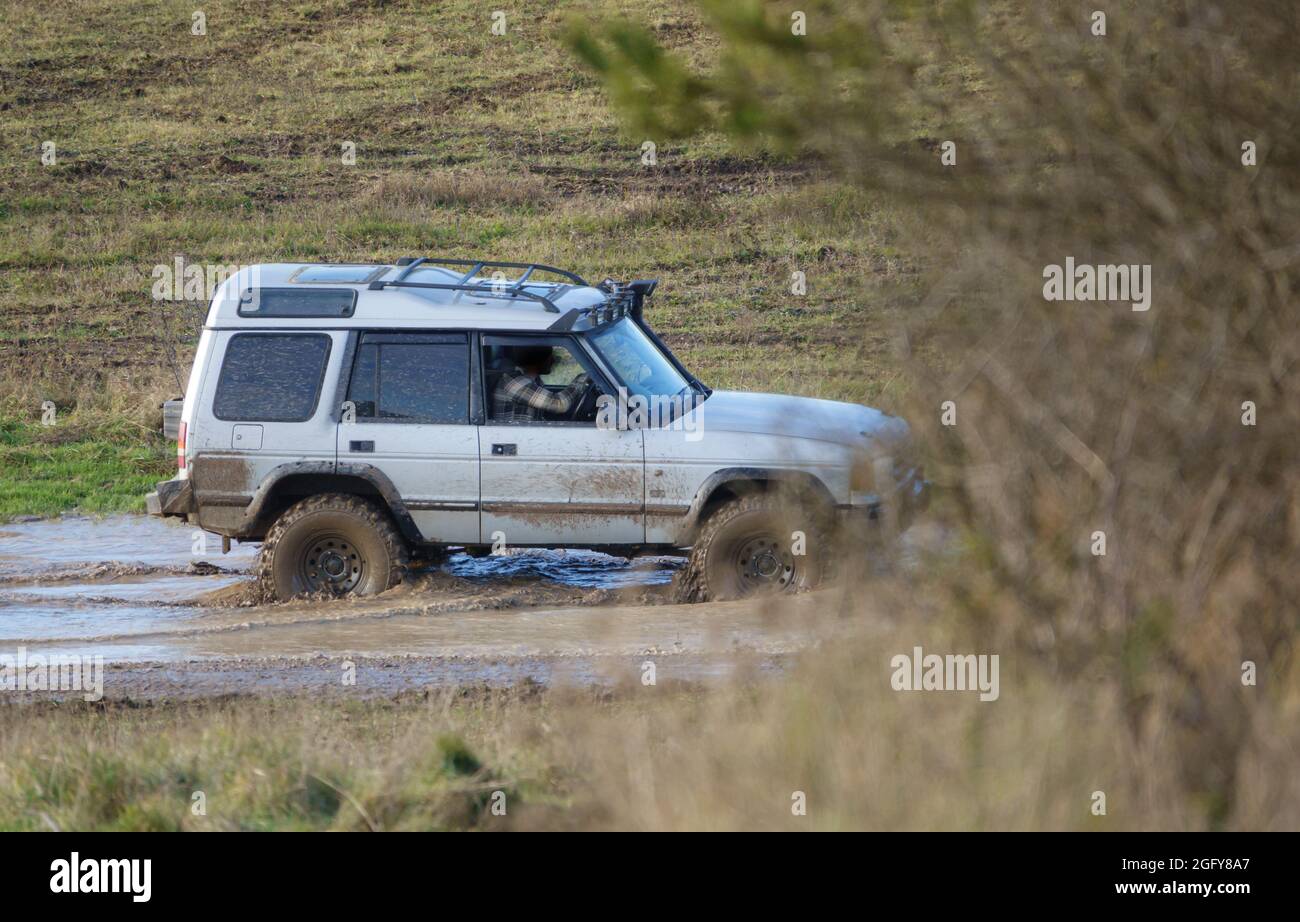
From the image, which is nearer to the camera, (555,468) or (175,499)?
(555,468)

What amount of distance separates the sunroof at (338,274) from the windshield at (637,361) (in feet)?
5.45

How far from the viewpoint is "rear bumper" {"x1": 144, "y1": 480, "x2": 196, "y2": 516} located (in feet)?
33.8

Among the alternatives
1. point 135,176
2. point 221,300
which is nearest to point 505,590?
point 221,300

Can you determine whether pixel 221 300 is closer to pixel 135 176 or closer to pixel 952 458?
pixel 952 458

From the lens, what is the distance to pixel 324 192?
28156mm

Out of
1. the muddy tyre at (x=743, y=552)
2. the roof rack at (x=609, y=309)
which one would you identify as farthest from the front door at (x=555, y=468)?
the muddy tyre at (x=743, y=552)

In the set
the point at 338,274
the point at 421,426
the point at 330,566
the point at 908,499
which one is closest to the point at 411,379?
the point at 421,426

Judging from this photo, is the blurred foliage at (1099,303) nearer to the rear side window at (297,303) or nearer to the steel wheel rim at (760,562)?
the steel wheel rim at (760,562)

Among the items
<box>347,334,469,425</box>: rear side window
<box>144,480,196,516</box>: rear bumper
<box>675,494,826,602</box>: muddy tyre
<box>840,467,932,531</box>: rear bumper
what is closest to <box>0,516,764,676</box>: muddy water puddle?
<box>675,494,826,602</box>: muddy tyre

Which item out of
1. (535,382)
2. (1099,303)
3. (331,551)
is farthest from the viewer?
(331,551)

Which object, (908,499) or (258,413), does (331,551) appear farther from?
(908,499)

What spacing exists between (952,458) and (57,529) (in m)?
10.2

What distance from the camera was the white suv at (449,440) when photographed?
32.6 ft

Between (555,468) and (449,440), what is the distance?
2.37 ft
